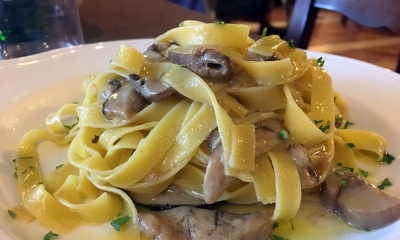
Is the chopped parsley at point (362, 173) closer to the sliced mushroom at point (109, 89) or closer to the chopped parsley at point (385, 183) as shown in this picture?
the chopped parsley at point (385, 183)

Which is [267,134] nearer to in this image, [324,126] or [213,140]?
[213,140]

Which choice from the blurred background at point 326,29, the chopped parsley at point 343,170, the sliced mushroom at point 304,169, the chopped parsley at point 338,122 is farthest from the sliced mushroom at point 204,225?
the blurred background at point 326,29

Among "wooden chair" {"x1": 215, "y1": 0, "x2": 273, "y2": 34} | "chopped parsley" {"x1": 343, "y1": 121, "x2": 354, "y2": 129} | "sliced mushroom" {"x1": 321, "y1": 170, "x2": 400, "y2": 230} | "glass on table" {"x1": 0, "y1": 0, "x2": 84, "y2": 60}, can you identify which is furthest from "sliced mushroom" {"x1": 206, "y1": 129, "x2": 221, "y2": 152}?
"wooden chair" {"x1": 215, "y1": 0, "x2": 273, "y2": 34}

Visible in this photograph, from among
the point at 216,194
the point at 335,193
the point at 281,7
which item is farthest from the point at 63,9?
the point at 281,7

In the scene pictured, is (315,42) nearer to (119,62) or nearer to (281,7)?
(281,7)

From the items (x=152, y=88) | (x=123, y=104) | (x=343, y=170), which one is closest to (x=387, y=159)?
(x=343, y=170)

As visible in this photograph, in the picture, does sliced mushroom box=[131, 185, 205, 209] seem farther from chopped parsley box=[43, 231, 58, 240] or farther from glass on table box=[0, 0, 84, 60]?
glass on table box=[0, 0, 84, 60]

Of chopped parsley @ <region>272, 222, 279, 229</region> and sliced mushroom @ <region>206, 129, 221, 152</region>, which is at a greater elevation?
sliced mushroom @ <region>206, 129, 221, 152</region>
